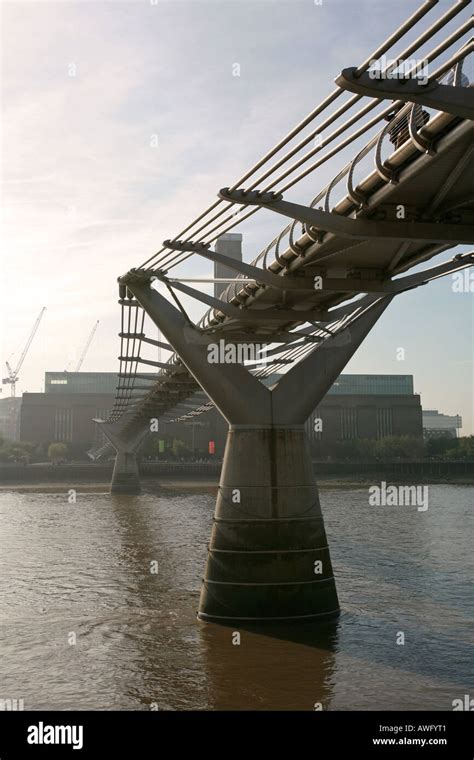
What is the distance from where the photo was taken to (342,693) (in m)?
14.5

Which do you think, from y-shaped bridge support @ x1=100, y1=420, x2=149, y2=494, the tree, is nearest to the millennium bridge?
y-shaped bridge support @ x1=100, y1=420, x2=149, y2=494

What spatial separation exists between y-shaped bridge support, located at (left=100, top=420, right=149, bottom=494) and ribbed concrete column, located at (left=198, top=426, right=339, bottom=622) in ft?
190

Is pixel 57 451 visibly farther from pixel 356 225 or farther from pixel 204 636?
pixel 356 225

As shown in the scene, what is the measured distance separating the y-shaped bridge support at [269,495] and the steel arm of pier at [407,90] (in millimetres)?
12089

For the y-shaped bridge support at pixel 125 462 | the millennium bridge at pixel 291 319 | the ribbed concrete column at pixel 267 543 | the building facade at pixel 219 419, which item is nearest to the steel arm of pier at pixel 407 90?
the millennium bridge at pixel 291 319

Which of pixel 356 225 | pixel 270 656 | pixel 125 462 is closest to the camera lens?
pixel 356 225

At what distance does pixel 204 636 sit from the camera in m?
18.6

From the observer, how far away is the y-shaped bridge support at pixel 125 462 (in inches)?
3083

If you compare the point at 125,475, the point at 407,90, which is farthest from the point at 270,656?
the point at 125,475

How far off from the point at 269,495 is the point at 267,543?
1157 mm

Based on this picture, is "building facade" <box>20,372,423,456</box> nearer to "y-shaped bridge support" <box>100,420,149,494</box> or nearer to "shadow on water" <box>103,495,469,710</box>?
"y-shaped bridge support" <box>100,420,149,494</box>

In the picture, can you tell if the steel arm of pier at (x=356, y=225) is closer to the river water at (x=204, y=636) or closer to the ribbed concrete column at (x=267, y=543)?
the ribbed concrete column at (x=267, y=543)

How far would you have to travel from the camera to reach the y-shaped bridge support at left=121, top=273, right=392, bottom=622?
64.2ft
